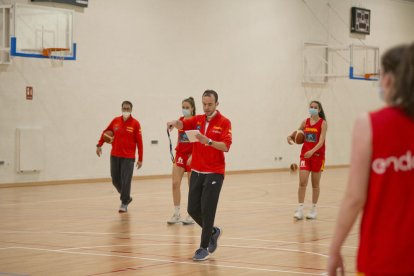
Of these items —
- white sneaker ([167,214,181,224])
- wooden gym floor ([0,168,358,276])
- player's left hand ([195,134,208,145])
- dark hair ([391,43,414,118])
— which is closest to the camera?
dark hair ([391,43,414,118])

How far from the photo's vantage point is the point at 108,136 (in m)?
13.9

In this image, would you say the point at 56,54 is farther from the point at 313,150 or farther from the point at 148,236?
the point at 148,236

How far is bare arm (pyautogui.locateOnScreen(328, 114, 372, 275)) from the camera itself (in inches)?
114

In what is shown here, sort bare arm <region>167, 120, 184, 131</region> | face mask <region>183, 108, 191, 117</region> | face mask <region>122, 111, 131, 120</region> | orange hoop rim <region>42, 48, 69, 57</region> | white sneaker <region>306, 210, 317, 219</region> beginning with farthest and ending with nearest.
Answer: orange hoop rim <region>42, 48, 69, 57</region> → face mask <region>122, 111, 131, 120</region> → white sneaker <region>306, 210, 317, 219</region> → face mask <region>183, 108, 191, 117</region> → bare arm <region>167, 120, 184, 131</region>

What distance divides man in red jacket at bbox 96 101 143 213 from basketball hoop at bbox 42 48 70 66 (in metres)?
5.47

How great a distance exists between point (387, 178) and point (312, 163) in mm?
9763

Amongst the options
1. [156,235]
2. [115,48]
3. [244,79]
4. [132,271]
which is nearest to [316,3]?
[244,79]

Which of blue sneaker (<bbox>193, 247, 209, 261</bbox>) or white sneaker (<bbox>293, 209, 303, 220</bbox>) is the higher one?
blue sneaker (<bbox>193, 247, 209, 261</bbox>)

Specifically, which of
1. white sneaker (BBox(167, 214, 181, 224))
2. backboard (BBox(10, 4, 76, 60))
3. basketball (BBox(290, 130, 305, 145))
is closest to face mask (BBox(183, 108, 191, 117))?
white sneaker (BBox(167, 214, 181, 224))

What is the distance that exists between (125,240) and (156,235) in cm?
68

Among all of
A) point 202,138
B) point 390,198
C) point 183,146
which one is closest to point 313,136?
point 183,146

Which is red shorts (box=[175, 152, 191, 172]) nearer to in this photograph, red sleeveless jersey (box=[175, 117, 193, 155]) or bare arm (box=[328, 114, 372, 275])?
red sleeveless jersey (box=[175, 117, 193, 155])

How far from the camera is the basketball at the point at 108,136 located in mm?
13867

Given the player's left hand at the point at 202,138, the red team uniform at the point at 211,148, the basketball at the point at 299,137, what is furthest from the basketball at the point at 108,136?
the player's left hand at the point at 202,138
